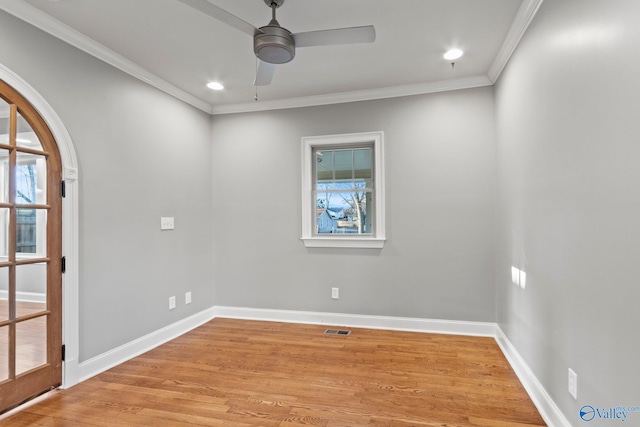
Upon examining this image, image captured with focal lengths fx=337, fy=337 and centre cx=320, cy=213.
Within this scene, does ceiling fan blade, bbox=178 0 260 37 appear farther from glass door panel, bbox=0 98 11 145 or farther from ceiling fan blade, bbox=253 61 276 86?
Result: glass door panel, bbox=0 98 11 145

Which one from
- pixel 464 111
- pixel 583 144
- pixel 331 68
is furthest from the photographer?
pixel 464 111

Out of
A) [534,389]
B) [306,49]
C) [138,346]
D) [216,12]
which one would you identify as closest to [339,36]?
[216,12]

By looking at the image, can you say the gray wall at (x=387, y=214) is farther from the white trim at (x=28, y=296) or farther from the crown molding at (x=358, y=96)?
the white trim at (x=28, y=296)

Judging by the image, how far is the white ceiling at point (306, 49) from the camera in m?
2.29

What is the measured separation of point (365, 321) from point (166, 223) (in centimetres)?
241

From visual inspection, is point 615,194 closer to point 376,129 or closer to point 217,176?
point 376,129

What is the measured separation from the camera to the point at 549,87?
6.65 ft

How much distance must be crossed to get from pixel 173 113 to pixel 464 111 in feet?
10.2

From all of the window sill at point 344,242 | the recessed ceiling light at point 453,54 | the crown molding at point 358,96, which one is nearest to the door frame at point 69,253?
the crown molding at point 358,96

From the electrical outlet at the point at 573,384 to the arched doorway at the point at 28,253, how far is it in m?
3.30

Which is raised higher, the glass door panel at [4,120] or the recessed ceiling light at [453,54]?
the recessed ceiling light at [453,54]

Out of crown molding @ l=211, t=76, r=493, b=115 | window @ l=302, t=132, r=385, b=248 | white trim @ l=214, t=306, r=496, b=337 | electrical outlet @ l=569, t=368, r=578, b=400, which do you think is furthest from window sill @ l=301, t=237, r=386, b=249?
electrical outlet @ l=569, t=368, r=578, b=400

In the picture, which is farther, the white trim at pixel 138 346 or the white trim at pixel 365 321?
the white trim at pixel 365 321

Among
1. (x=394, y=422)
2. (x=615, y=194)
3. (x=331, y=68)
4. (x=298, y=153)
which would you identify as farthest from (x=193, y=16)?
(x=394, y=422)
